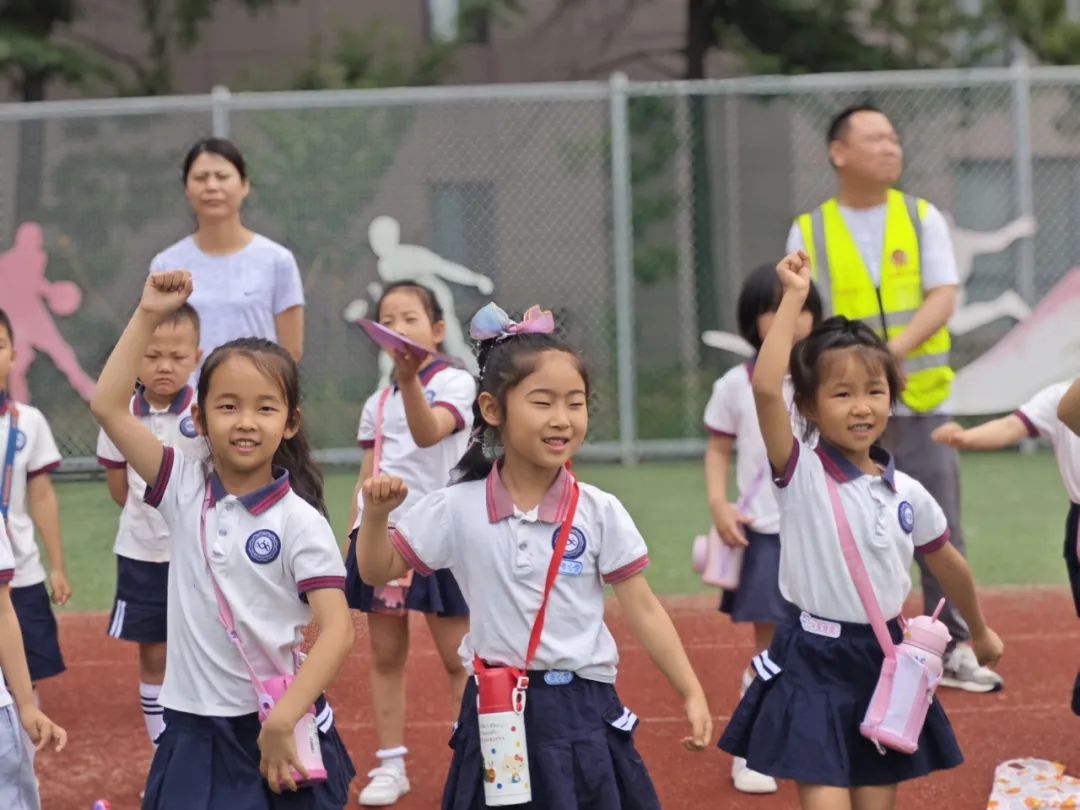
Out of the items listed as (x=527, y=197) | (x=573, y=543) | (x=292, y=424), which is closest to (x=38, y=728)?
(x=292, y=424)

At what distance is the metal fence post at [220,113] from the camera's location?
1096 cm

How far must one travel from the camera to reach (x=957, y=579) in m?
4.15

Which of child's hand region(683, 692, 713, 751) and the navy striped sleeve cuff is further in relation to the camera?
the navy striped sleeve cuff

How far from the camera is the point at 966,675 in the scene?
6.03 meters

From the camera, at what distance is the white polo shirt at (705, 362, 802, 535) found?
529cm

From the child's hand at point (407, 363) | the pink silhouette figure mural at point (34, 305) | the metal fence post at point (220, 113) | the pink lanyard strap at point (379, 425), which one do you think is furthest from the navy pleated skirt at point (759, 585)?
the metal fence post at point (220, 113)

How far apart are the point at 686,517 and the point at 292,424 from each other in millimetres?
6295

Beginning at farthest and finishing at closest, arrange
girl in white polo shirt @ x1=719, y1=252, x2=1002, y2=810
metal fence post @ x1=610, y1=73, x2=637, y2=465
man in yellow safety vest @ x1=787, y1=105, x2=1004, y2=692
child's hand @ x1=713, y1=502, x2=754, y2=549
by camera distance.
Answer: metal fence post @ x1=610, y1=73, x2=637, y2=465
man in yellow safety vest @ x1=787, y1=105, x2=1004, y2=692
child's hand @ x1=713, y1=502, x2=754, y2=549
girl in white polo shirt @ x1=719, y1=252, x2=1002, y2=810

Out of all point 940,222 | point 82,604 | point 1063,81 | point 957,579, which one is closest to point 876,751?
point 957,579

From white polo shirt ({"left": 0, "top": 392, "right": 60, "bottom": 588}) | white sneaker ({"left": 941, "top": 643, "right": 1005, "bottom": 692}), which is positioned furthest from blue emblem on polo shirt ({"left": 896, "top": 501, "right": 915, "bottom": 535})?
white polo shirt ({"left": 0, "top": 392, "right": 60, "bottom": 588})

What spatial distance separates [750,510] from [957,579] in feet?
4.01

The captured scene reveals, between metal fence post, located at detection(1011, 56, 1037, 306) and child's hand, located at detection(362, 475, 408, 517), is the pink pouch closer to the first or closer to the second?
child's hand, located at detection(362, 475, 408, 517)

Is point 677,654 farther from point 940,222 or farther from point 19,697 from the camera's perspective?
point 940,222

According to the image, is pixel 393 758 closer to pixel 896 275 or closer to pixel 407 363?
pixel 407 363
